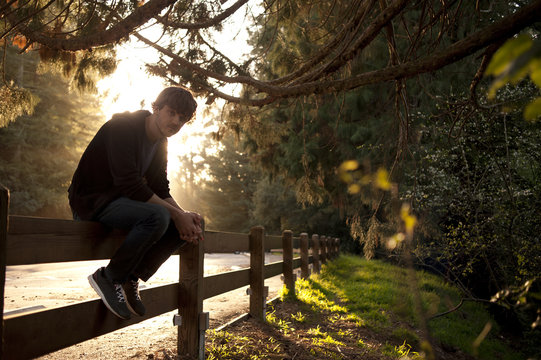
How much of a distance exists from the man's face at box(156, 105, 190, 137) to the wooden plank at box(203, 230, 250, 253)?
135 cm

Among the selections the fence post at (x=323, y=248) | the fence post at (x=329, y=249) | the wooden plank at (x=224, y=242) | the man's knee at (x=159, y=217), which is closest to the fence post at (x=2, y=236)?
the man's knee at (x=159, y=217)

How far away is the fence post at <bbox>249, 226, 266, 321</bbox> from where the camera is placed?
5.26 metres

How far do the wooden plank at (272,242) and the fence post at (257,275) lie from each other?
783 mm

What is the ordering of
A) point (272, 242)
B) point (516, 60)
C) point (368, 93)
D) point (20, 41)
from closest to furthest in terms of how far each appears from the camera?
point (516, 60) < point (20, 41) < point (272, 242) < point (368, 93)

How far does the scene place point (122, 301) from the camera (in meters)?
2.62

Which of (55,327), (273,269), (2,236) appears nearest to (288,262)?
(273,269)

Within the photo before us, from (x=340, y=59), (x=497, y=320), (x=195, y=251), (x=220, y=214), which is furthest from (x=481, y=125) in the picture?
(x=220, y=214)

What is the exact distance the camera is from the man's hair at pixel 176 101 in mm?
2877

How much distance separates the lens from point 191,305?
363 cm

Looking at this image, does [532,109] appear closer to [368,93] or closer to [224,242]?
[224,242]

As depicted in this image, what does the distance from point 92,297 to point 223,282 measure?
2677 millimetres

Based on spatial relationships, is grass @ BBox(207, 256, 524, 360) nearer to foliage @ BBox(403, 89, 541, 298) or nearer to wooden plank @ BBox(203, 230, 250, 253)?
wooden plank @ BBox(203, 230, 250, 253)

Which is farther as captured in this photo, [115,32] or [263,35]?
[263,35]

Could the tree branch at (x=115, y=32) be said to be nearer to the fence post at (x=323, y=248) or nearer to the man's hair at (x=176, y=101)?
the man's hair at (x=176, y=101)
